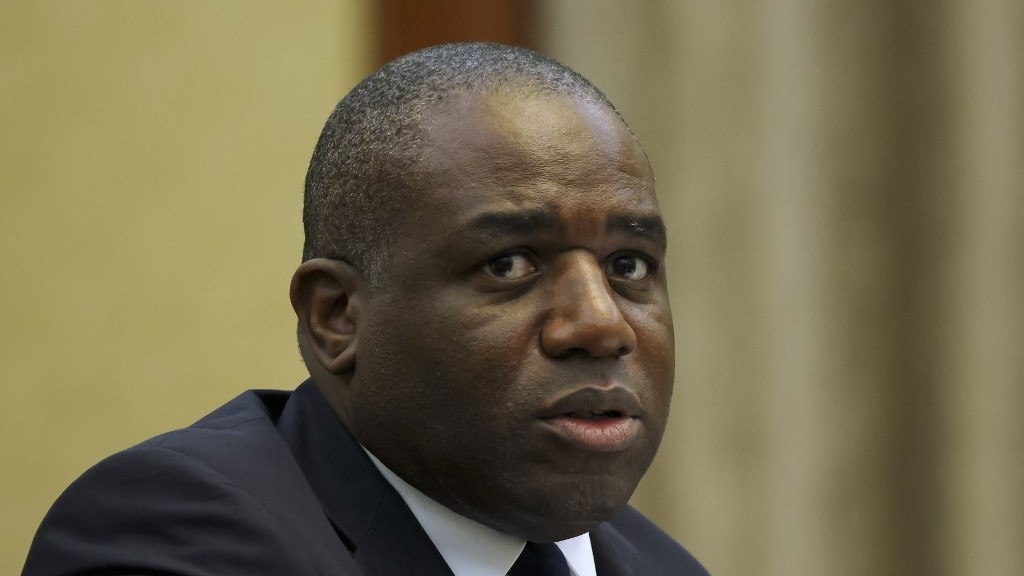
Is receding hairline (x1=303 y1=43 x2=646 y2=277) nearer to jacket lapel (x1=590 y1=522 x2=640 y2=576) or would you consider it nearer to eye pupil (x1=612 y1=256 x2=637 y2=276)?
eye pupil (x1=612 y1=256 x2=637 y2=276)

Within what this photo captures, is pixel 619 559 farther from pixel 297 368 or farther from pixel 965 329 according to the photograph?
pixel 965 329

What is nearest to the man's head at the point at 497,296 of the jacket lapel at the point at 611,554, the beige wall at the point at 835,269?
the jacket lapel at the point at 611,554

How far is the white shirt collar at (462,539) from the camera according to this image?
5.98ft

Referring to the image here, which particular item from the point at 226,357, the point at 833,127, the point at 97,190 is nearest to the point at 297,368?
the point at 226,357

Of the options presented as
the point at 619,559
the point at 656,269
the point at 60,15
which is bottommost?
the point at 619,559

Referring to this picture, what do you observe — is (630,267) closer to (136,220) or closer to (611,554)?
(611,554)

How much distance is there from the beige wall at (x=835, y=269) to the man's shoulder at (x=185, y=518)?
231 cm

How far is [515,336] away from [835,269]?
7.61ft

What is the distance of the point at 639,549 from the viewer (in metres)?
2.21

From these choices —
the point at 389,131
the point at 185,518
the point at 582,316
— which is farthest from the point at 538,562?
the point at 389,131

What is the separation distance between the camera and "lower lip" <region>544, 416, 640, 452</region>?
1703 millimetres

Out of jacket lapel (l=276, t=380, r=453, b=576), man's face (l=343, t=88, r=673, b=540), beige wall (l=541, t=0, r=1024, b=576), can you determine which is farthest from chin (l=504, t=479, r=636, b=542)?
beige wall (l=541, t=0, r=1024, b=576)

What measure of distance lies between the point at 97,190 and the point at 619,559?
75.0 inches

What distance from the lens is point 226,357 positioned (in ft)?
11.7
